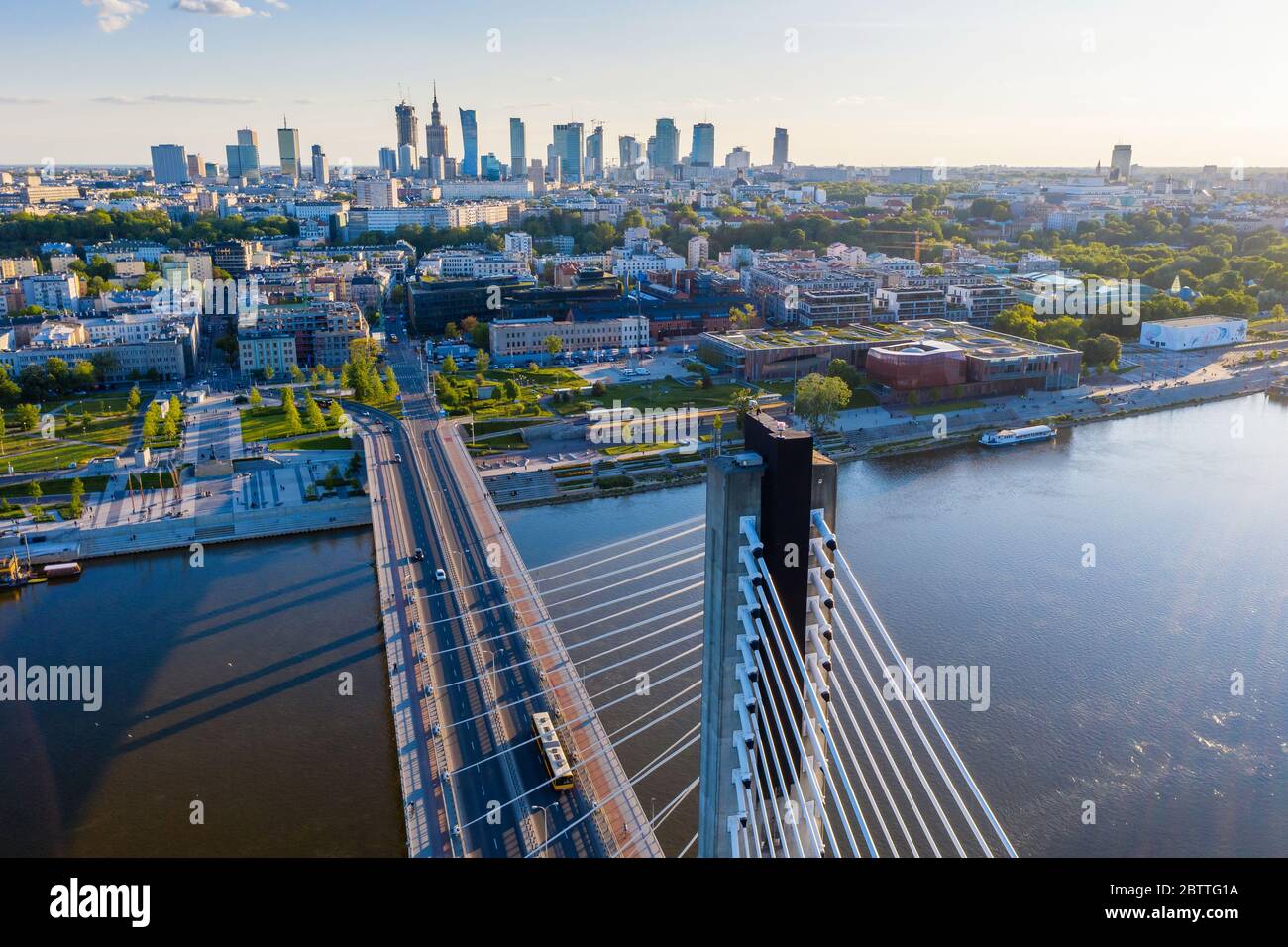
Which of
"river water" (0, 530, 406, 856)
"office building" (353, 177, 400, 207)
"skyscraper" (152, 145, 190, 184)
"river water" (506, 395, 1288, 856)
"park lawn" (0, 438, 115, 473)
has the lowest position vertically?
"river water" (0, 530, 406, 856)

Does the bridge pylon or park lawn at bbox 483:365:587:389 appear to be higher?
the bridge pylon

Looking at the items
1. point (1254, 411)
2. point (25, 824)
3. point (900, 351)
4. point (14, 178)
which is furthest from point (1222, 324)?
point (14, 178)

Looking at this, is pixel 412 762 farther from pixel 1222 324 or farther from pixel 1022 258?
pixel 1022 258

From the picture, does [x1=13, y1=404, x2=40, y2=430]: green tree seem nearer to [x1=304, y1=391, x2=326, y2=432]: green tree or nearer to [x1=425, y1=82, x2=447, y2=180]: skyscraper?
[x1=304, y1=391, x2=326, y2=432]: green tree

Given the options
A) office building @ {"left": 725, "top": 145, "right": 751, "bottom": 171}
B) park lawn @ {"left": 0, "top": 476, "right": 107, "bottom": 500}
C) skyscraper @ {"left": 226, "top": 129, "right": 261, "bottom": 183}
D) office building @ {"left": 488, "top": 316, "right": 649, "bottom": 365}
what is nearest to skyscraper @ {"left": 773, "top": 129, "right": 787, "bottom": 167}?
office building @ {"left": 725, "top": 145, "right": 751, "bottom": 171}

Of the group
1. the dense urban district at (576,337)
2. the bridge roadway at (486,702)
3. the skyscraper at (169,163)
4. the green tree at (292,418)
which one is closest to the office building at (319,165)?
the skyscraper at (169,163)

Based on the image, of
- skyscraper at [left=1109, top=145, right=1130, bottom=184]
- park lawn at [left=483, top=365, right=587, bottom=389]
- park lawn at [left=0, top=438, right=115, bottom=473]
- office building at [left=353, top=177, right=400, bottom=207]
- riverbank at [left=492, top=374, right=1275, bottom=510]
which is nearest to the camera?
riverbank at [left=492, top=374, right=1275, bottom=510]
